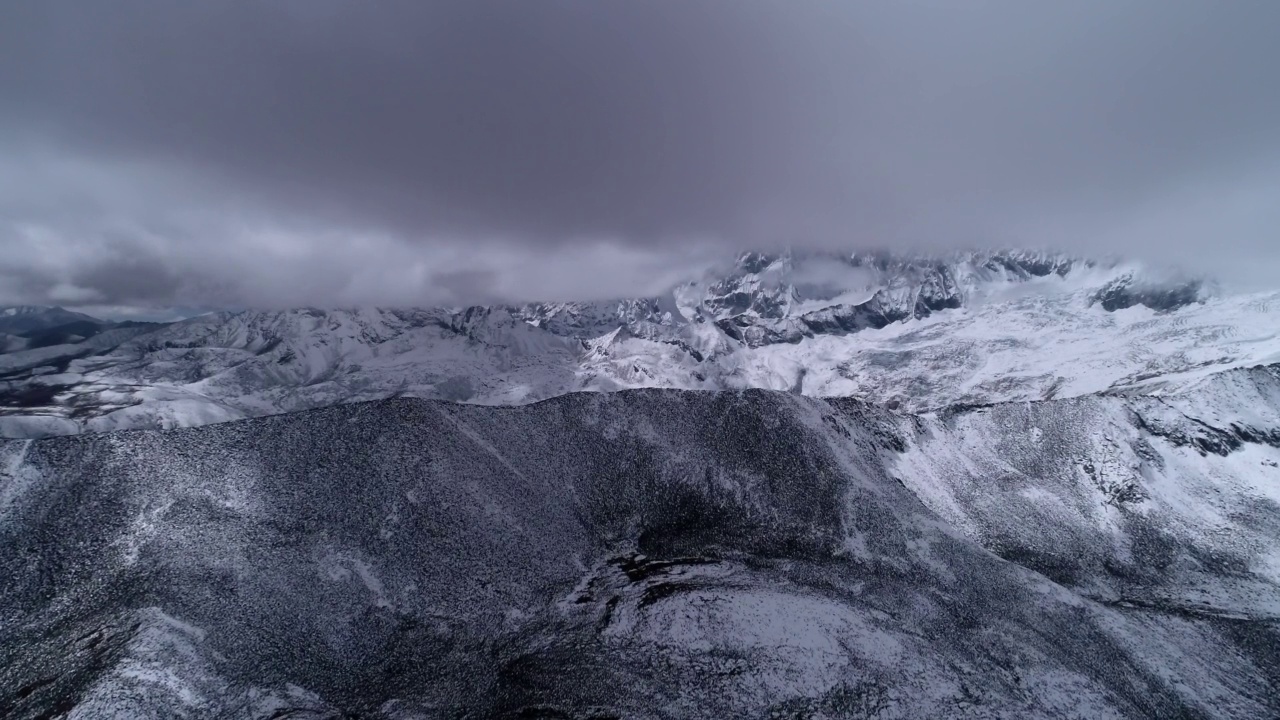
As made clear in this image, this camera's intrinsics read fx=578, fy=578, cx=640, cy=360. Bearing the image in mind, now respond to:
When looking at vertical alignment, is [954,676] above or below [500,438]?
below

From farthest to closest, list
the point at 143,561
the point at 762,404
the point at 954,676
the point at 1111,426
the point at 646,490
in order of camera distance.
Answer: the point at 1111,426 → the point at 762,404 → the point at 646,490 → the point at 143,561 → the point at 954,676

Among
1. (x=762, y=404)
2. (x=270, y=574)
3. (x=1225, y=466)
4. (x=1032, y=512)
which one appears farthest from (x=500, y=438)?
(x=1225, y=466)

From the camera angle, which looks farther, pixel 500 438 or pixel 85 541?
pixel 500 438

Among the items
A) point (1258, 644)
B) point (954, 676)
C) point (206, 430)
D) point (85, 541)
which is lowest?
point (1258, 644)

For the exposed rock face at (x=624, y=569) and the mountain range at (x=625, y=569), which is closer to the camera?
the mountain range at (x=625, y=569)

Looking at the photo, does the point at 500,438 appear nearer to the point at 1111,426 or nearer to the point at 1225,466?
the point at 1111,426

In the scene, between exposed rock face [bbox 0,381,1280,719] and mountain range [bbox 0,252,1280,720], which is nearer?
mountain range [bbox 0,252,1280,720]

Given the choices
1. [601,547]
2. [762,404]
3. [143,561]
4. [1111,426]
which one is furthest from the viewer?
[1111,426]
